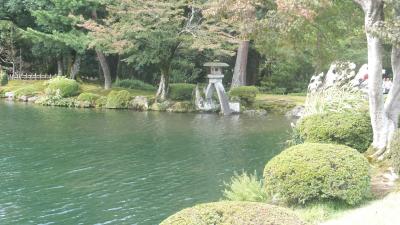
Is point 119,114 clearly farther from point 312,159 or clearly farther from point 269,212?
point 269,212

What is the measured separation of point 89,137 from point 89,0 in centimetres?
1387

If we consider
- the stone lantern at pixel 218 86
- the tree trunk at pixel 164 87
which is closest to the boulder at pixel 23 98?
the tree trunk at pixel 164 87

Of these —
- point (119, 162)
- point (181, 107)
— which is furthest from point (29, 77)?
point (119, 162)

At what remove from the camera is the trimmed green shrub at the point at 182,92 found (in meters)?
29.2

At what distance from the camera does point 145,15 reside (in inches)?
1088

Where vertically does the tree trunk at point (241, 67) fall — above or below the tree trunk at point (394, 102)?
above

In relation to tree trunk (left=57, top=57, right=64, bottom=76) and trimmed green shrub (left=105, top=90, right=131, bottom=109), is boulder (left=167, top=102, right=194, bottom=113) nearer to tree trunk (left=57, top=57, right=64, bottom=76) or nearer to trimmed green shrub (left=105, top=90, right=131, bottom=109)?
trimmed green shrub (left=105, top=90, right=131, bottom=109)

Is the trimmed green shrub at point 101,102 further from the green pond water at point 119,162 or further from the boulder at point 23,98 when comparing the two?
the boulder at point 23,98

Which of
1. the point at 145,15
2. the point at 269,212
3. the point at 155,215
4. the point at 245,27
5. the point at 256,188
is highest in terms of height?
the point at 145,15

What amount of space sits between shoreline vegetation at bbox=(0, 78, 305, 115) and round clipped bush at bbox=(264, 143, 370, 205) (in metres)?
19.1

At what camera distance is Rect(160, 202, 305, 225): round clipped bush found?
469 centimetres

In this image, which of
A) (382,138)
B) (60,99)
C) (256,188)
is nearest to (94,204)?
(256,188)

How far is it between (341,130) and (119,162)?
658 centimetres

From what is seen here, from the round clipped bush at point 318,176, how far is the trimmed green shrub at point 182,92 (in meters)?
21.3
